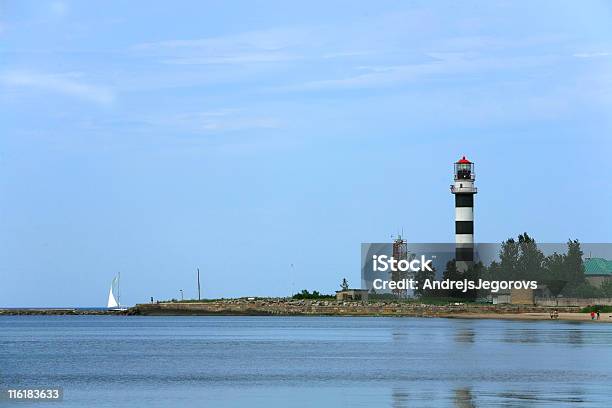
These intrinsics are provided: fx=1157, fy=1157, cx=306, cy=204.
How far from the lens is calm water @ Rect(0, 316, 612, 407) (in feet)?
123

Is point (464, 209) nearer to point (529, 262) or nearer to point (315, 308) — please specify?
point (529, 262)

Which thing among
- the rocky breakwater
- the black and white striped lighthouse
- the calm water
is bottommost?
the calm water

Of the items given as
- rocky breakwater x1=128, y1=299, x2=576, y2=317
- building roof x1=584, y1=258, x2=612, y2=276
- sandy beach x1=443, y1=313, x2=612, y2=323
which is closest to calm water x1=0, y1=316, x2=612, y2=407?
sandy beach x1=443, y1=313, x2=612, y2=323

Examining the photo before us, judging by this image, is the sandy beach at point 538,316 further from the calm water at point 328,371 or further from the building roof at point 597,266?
Result: the calm water at point 328,371

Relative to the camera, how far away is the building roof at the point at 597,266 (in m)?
151

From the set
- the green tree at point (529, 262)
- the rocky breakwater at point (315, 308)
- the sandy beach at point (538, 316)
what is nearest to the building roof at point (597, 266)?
the green tree at point (529, 262)

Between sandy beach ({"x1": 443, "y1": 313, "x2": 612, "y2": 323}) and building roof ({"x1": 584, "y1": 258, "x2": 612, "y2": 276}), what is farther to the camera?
building roof ({"x1": 584, "y1": 258, "x2": 612, "y2": 276})

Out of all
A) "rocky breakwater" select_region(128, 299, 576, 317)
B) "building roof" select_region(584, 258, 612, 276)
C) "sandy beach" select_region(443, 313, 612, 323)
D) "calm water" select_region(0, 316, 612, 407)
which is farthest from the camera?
"building roof" select_region(584, 258, 612, 276)

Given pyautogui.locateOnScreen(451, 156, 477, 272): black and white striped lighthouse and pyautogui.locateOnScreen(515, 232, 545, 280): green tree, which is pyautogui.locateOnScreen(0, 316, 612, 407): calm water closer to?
pyautogui.locateOnScreen(451, 156, 477, 272): black and white striped lighthouse

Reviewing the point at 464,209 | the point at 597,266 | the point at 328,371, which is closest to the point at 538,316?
the point at 464,209

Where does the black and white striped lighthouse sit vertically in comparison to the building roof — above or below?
above

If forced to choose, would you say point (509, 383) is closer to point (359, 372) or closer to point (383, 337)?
point (359, 372)

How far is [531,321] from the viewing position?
12075 cm

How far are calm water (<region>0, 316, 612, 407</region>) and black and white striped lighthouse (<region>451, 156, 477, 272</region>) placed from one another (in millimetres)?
38189
